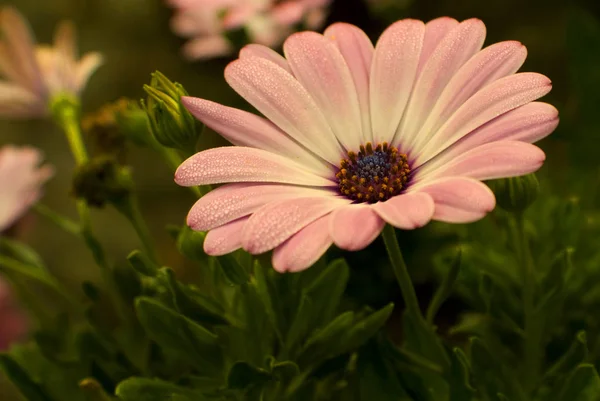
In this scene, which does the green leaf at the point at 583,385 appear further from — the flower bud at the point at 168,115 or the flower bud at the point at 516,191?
the flower bud at the point at 168,115

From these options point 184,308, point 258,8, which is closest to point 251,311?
point 184,308

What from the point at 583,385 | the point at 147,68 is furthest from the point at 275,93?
the point at 147,68

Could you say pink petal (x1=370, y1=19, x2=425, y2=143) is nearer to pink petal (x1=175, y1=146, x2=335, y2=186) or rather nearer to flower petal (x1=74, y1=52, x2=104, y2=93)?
pink petal (x1=175, y1=146, x2=335, y2=186)

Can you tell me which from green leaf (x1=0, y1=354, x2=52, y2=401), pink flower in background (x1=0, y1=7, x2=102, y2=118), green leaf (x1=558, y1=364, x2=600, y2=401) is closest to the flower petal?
pink flower in background (x1=0, y1=7, x2=102, y2=118)

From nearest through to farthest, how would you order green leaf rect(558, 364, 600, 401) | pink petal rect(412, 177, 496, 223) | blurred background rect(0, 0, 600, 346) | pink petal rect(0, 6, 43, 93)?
pink petal rect(412, 177, 496, 223), green leaf rect(558, 364, 600, 401), pink petal rect(0, 6, 43, 93), blurred background rect(0, 0, 600, 346)

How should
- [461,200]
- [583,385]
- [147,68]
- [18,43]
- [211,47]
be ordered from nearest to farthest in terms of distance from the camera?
[461,200], [583,385], [18,43], [211,47], [147,68]

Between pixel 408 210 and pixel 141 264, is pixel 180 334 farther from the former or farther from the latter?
pixel 408 210
